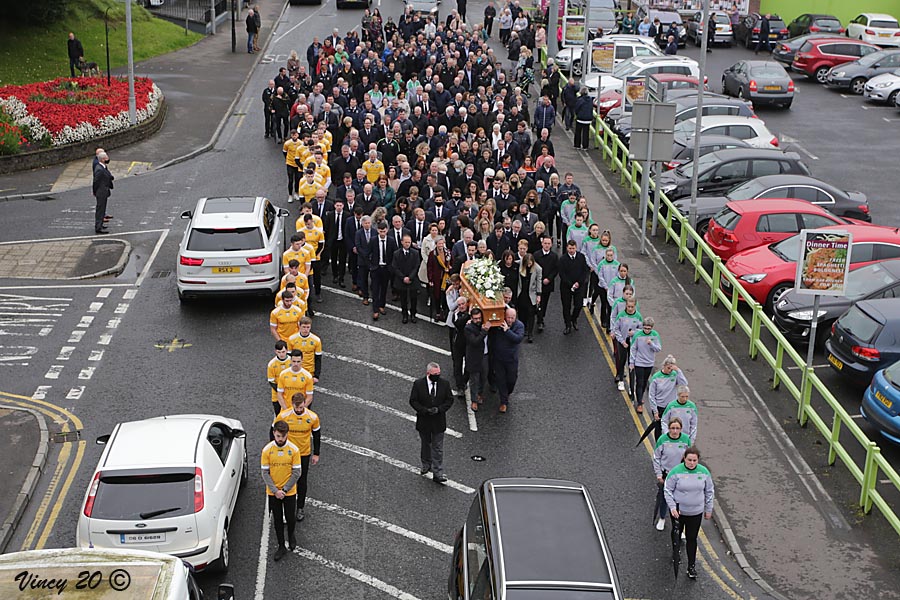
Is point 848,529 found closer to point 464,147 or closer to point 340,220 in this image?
point 340,220

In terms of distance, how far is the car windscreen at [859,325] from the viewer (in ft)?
57.9

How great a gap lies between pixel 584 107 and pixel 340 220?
1163cm

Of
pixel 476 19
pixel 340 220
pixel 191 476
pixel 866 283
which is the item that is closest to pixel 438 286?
pixel 340 220

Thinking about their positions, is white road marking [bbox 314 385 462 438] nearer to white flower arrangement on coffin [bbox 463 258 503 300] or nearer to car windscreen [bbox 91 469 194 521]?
white flower arrangement on coffin [bbox 463 258 503 300]

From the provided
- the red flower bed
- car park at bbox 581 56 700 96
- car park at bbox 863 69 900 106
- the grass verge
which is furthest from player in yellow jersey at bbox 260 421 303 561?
car park at bbox 863 69 900 106

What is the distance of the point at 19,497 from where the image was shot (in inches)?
570

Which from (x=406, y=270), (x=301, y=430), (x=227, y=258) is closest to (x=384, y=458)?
(x=301, y=430)

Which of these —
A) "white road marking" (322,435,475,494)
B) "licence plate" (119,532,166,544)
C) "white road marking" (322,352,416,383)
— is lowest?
"white road marking" (322,435,475,494)

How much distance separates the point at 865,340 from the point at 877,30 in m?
37.4

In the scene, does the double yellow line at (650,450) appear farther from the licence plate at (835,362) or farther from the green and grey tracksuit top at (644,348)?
the licence plate at (835,362)

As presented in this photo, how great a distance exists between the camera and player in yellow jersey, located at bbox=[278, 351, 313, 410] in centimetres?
1504

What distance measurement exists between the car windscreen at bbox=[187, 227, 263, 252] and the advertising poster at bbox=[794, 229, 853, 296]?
9.26 metres

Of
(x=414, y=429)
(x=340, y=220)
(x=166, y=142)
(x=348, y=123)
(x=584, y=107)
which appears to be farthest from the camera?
(x=166, y=142)

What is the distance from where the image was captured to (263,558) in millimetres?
13234
